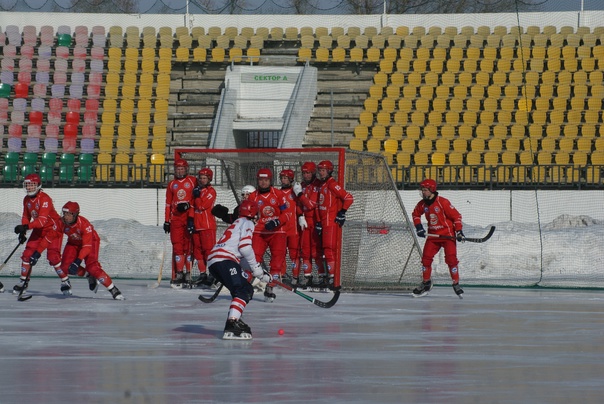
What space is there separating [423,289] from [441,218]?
3.02 ft

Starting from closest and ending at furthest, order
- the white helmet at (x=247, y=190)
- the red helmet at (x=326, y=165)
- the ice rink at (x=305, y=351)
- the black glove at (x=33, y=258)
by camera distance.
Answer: the ice rink at (x=305, y=351) < the white helmet at (x=247, y=190) < the black glove at (x=33, y=258) < the red helmet at (x=326, y=165)

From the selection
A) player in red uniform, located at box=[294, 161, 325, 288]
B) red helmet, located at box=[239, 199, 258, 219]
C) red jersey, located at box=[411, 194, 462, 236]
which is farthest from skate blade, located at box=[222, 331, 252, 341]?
player in red uniform, located at box=[294, 161, 325, 288]

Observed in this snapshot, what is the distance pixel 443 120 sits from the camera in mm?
24156

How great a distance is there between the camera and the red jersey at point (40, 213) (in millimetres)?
12791

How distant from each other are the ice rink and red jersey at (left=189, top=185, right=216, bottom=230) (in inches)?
57.4

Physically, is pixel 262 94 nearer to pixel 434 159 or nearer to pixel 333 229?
pixel 434 159

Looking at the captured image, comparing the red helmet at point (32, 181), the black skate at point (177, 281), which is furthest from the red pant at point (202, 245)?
the red helmet at point (32, 181)

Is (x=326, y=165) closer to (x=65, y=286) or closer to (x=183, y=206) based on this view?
(x=183, y=206)

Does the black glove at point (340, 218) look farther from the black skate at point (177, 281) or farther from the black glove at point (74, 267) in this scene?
the black glove at point (74, 267)

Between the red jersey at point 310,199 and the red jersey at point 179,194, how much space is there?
154 cm

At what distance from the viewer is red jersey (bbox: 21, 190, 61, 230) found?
12.8 meters

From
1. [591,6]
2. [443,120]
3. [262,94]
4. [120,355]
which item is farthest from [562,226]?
[120,355]

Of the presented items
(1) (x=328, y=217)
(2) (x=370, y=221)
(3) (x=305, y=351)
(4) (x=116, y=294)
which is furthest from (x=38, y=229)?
(3) (x=305, y=351)

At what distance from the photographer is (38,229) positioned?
43.0 ft
